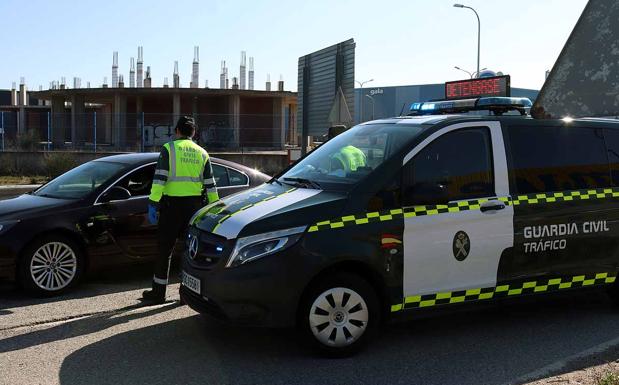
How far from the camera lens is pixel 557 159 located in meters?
5.46

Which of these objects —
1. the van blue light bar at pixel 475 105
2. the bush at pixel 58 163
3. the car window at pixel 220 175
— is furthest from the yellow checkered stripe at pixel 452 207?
the bush at pixel 58 163

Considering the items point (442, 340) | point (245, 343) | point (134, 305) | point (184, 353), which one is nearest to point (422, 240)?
point (442, 340)

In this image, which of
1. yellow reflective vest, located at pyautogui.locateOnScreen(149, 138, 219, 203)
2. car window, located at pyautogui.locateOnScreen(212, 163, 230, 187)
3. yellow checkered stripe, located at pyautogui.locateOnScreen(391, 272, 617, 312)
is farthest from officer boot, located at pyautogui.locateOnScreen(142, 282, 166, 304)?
yellow checkered stripe, located at pyautogui.locateOnScreen(391, 272, 617, 312)

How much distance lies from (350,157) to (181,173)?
1830mm

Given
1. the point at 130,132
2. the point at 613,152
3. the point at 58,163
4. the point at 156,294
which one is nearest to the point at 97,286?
the point at 156,294

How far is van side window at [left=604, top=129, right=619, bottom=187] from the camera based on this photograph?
571cm

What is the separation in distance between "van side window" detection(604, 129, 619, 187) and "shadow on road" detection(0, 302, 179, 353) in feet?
14.0

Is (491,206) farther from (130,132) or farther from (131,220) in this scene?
(130,132)

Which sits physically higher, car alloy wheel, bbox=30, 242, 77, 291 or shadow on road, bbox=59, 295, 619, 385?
car alloy wheel, bbox=30, 242, 77, 291

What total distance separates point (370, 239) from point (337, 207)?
332 mm

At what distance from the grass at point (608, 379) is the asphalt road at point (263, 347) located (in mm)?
316

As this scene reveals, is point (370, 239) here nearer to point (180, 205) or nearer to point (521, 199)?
point (521, 199)

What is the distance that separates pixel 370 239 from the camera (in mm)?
4531

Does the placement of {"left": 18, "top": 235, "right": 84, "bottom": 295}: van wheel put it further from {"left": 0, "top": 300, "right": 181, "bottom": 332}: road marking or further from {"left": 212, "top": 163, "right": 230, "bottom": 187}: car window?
{"left": 212, "top": 163, "right": 230, "bottom": 187}: car window
